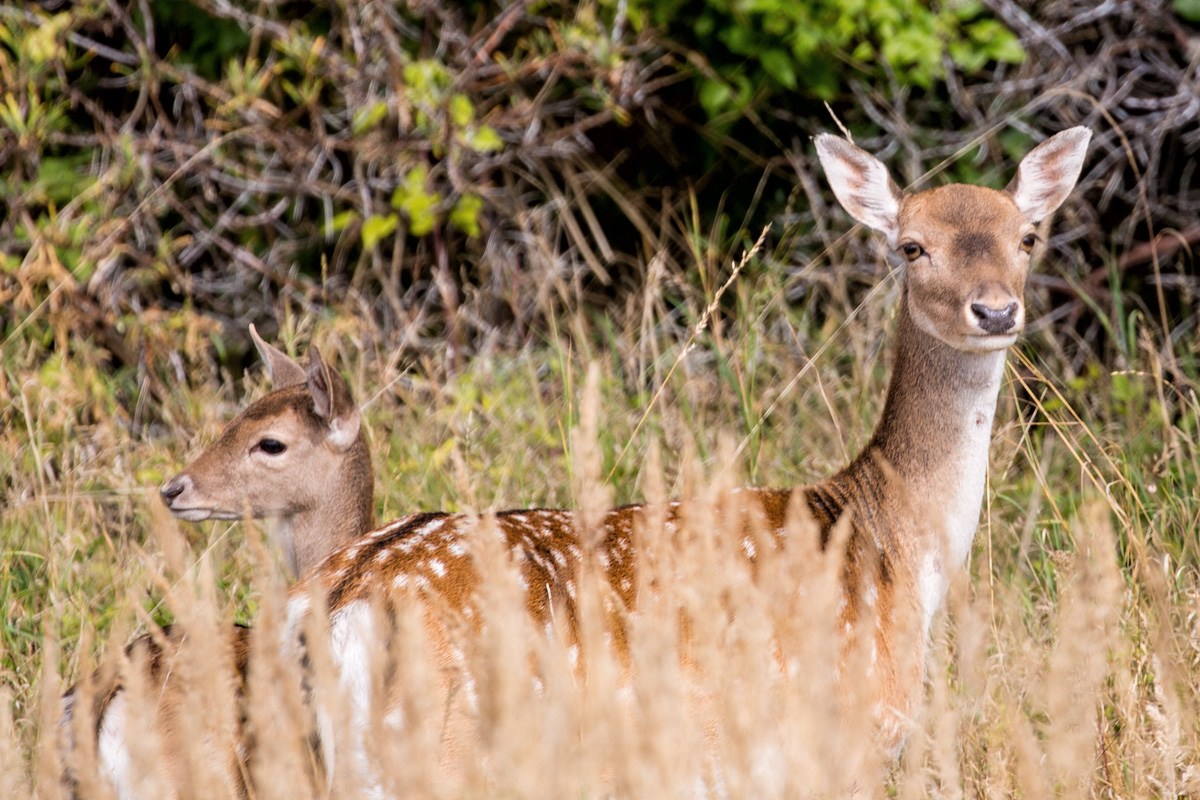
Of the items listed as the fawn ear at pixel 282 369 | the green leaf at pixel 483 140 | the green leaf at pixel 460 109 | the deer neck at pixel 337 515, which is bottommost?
the deer neck at pixel 337 515

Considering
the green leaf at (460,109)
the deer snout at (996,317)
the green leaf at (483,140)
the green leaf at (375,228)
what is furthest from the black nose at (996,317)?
the green leaf at (375,228)

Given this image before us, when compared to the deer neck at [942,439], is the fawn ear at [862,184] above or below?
above

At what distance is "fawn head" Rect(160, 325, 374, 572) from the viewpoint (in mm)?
4133

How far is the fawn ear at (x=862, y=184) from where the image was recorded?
4062mm

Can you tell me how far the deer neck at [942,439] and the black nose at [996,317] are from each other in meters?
0.19

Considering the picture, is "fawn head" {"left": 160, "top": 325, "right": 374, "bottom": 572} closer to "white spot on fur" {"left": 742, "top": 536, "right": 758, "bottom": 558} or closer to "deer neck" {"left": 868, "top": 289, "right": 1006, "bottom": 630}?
"white spot on fur" {"left": 742, "top": 536, "right": 758, "bottom": 558}

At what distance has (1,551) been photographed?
14.2ft

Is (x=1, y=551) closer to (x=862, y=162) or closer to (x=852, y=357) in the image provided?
(x=862, y=162)

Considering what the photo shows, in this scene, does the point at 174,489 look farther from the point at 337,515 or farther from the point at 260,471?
the point at 337,515

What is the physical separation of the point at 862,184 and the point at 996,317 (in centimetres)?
78

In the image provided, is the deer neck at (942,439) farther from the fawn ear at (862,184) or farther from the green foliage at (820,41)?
the green foliage at (820,41)

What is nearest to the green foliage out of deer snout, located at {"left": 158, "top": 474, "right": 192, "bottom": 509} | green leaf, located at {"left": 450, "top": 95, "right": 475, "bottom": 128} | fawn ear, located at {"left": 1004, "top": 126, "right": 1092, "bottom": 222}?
green leaf, located at {"left": 450, "top": 95, "right": 475, "bottom": 128}

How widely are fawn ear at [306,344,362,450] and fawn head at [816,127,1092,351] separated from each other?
1.52 meters

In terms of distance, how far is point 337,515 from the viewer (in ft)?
13.8
